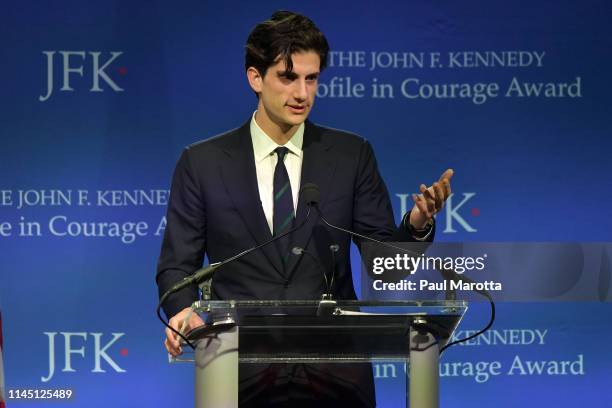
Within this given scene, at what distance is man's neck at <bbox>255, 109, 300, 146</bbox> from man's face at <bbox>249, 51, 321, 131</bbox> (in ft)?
0.10

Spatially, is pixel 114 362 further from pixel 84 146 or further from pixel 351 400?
pixel 351 400

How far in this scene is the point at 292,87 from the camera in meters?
3.61

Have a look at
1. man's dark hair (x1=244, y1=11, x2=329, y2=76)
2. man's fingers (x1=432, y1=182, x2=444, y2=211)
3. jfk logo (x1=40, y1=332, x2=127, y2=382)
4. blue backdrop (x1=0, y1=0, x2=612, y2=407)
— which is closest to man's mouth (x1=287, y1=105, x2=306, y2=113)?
man's dark hair (x1=244, y1=11, x2=329, y2=76)

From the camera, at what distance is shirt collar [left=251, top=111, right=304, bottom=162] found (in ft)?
12.1

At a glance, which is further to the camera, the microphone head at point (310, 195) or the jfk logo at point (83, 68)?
the jfk logo at point (83, 68)

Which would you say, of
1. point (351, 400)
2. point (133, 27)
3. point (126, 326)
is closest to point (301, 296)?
point (351, 400)

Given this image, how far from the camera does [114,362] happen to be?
4879mm

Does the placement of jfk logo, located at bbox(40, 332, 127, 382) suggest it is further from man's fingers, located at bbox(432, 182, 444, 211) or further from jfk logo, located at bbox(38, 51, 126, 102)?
man's fingers, located at bbox(432, 182, 444, 211)

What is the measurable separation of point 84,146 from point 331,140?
1.60 m

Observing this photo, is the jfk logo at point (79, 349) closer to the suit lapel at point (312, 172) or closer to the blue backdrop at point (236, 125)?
the blue backdrop at point (236, 125)

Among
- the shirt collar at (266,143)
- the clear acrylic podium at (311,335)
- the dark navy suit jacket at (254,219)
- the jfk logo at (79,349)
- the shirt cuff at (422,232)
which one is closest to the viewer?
the clear acrylic podium at (311,335)

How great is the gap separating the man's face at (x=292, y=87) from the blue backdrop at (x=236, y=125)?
1323mm

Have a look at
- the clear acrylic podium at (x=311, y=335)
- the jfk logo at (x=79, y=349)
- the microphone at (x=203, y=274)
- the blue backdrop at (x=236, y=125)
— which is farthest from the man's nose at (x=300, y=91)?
the jfk logo at (x=79, y=349)

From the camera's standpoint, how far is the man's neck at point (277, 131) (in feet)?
12.2
